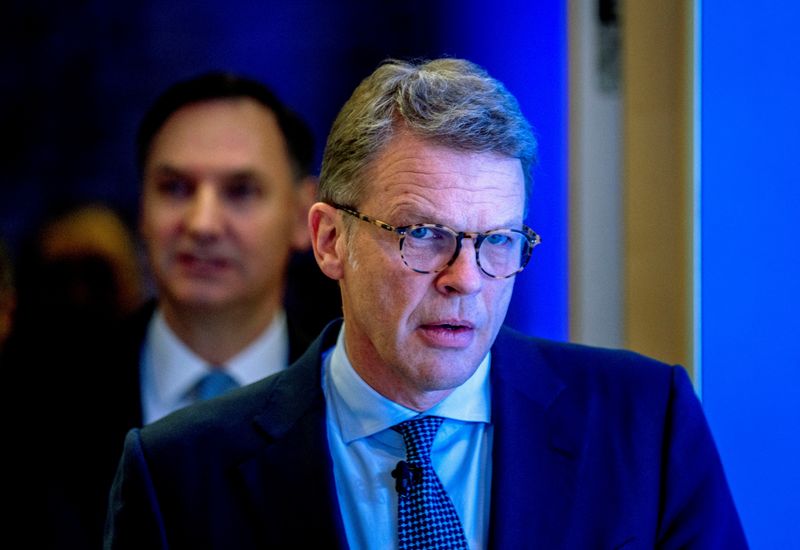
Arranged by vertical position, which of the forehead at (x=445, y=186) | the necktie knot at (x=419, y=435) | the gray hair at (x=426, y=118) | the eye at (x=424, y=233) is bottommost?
the necktie knot at (x=419, y=435)

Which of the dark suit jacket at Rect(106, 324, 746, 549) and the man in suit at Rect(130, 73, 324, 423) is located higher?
the man in suit at Rect(130, 73, 324, 423)

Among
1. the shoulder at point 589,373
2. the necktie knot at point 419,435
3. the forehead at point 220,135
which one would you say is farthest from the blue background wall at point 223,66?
the necktie knot at point 419,435

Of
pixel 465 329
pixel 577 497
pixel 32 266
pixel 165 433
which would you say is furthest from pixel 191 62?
pixel 577 497

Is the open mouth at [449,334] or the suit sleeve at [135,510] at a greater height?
the open mouth at [449,334]

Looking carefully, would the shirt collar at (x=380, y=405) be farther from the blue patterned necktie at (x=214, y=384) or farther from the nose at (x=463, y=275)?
the blue patterned necktie at (x=214, y=384)

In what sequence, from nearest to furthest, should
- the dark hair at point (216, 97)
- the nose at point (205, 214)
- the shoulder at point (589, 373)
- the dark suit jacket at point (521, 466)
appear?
the dark suit jacket at point (521, 466) → the shoulder at point (589, 373) → the nose at point (205, 214) → the dark hair at point (216, 97)

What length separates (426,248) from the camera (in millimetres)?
1721

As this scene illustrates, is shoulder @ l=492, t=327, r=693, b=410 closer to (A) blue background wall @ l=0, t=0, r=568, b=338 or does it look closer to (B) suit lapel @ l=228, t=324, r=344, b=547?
(B) suit lapel @ l=228, t=324, r=344, b=547

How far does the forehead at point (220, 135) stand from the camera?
2.77m

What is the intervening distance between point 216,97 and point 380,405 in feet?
4.20

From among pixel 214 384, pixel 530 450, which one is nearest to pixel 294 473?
pixel 530 450

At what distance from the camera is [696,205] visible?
2359 mm

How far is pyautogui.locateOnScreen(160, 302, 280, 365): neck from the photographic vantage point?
2.77m

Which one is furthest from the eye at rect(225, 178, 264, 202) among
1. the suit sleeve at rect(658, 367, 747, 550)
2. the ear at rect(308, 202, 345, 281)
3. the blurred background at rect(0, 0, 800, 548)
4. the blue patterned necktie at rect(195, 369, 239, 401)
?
the suit sleeve at rect(658, 367, 747, 550)
